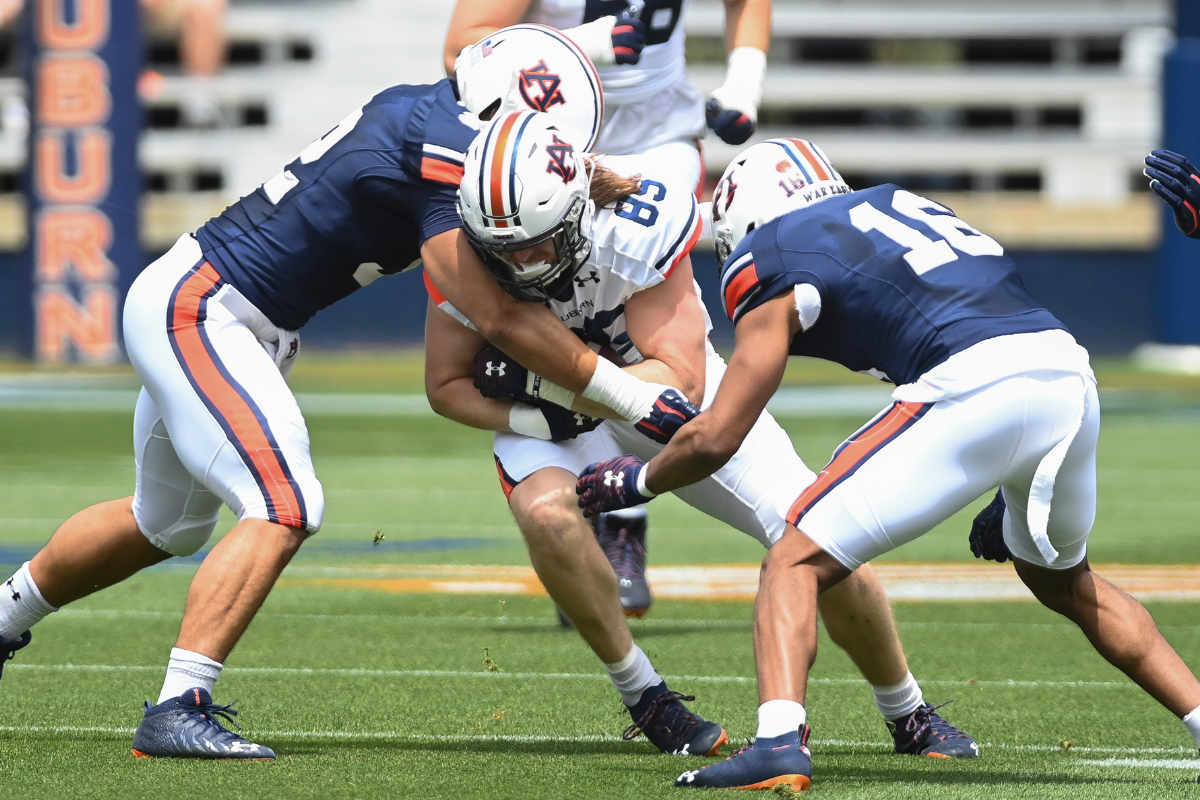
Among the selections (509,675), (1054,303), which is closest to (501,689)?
(509,675)

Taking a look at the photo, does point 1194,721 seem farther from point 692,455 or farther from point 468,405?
point 468,405

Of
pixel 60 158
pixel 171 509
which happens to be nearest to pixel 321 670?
pixel 171 509

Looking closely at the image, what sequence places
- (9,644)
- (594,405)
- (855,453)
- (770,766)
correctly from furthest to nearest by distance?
(9,644)
(594,405)
(855,453)
(770,766)

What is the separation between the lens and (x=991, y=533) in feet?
13.3

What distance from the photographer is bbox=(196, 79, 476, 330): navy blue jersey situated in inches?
164

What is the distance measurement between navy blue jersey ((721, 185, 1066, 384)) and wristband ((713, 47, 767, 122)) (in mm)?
1933

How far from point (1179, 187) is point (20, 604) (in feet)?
9.81

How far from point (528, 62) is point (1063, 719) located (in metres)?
2.17

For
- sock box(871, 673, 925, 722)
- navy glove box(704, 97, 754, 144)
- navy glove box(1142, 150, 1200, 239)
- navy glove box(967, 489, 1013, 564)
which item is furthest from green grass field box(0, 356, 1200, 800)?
navy glove box(704, 97, 754, 144)

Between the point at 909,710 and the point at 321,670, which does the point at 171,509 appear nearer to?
the point at 321,670

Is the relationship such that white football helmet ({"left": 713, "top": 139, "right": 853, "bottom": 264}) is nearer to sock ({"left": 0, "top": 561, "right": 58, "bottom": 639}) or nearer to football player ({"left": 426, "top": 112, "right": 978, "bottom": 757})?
football player ({"left": 426, "top": 112, "right": 978, "bottom": 757})

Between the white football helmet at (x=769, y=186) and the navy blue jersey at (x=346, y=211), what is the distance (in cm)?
62

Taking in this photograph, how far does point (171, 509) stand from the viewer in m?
4.46

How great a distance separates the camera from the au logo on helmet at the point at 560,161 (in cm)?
392
